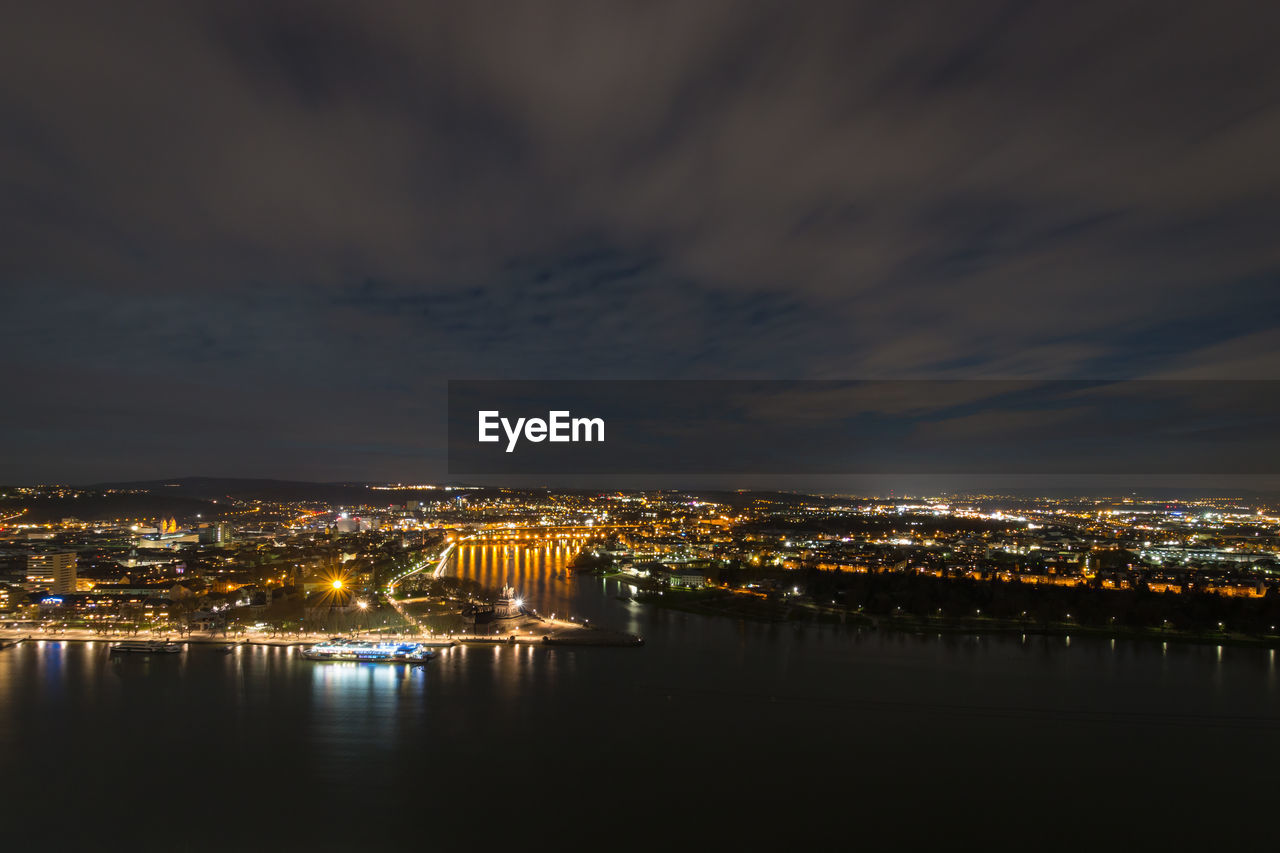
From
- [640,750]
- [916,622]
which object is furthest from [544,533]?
[640,750]

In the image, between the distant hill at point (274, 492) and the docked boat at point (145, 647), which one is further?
the distant hill at point (274, 492)

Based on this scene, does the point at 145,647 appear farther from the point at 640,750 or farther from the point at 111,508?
the point at 111,508

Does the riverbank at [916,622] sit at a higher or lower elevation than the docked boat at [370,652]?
lower

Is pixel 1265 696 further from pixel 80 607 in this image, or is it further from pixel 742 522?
pixel 742 522

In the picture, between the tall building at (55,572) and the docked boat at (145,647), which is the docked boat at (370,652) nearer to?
the docked boat at (145,647)

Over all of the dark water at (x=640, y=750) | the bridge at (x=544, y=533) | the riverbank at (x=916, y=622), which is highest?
the dark water at (x=640, y=750)

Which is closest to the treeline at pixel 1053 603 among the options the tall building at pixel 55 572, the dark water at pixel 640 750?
the dark water at pixel 640 750

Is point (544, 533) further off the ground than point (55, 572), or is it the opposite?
point (55, 572)
